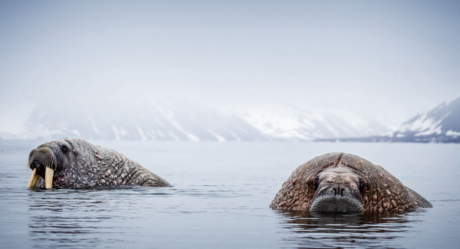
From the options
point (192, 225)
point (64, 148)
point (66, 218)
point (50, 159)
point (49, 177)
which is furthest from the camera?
point (64, 148)

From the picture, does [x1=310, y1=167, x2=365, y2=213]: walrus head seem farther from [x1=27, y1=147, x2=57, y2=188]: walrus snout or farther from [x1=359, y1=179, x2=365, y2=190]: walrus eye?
[x1=27, y1=147, x2=57, y2=188]: walrus snout

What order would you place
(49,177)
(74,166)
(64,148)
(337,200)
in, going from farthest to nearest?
(74,166) < (64,148) < (49,177) < (337,200)

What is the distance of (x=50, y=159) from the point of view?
20.4 meters

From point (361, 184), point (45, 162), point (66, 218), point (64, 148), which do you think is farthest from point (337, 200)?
point (64, 148)

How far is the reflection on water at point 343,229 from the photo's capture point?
11.0 metres

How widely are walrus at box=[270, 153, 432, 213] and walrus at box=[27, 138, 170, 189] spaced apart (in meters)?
8.68

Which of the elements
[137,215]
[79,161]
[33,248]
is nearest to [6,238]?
[33,248]

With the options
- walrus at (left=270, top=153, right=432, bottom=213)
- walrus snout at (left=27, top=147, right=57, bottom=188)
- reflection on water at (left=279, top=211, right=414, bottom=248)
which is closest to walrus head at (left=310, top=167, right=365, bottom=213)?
walrus at (left=270, top=153, right=432, bottom=213)

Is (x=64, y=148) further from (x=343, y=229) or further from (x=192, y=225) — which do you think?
(x=343, y=229)

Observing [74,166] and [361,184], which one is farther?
[74,166]

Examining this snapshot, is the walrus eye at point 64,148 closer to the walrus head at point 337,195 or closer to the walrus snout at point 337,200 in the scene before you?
the walrus head at point 337,195

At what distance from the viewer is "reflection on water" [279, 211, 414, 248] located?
11000mm

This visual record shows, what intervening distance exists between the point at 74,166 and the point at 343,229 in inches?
469

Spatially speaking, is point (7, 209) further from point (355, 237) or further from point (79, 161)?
point (355, 237)
